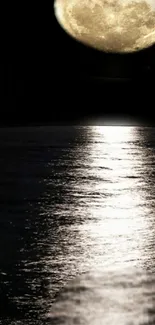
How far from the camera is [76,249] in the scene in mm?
9289

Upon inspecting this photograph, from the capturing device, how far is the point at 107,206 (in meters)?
13.2

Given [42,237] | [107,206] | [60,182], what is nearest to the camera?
[42,237]

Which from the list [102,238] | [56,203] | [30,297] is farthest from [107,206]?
[30,297]

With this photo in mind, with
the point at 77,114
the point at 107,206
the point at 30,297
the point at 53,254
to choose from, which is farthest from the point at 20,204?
the point at 77,114

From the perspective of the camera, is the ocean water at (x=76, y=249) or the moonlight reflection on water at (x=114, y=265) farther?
the ocean water at (x=76, y=249)

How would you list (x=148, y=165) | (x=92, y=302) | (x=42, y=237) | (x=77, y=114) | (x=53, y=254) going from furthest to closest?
(x=77, y=114), (x=148, y=165), (x=42, y=237), (x=53, y=254), (x=92, y=302)

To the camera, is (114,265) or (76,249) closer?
(114,265)

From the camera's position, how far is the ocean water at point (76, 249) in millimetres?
6895

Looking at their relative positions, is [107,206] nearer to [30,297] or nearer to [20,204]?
[20,204]

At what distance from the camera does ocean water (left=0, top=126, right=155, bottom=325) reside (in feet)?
22.6

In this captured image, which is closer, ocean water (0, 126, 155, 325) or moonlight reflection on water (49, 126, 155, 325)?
moonlight reflection on water (49, 126, 155, 325)

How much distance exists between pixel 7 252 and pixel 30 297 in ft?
6.61

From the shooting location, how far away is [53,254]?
8.96 meters

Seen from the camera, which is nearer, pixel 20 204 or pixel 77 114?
pixel 20 204
